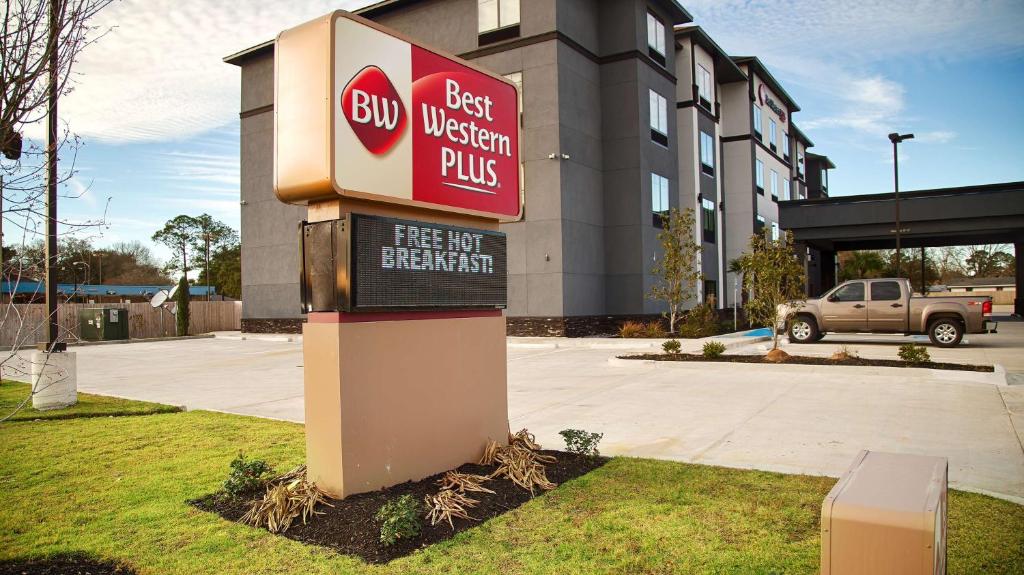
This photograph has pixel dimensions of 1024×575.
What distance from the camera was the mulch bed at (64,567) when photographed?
14.7ft

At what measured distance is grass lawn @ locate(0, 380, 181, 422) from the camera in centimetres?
1083

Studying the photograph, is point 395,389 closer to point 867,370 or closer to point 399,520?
point 399,520

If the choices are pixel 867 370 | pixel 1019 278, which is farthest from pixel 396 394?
pixel 1019 278

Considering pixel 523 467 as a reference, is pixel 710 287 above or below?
above

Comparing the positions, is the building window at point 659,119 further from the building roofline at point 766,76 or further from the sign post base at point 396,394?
the sign post base at point 396,394

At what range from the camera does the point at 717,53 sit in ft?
126

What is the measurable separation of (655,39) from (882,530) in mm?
30888

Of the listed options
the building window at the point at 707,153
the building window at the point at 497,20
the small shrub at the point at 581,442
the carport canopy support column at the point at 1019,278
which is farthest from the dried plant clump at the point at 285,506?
the carport canopy support column at the point at 1019,278

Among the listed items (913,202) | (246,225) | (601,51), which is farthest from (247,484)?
(913,202)

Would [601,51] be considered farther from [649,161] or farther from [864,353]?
[864,353]

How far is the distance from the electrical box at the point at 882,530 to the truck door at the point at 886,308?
1974 cm

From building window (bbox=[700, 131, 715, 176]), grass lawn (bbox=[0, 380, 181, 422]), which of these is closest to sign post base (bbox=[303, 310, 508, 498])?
grass lawn (bbox=[0, 380, 181, 422])

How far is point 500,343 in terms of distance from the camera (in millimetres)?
6953

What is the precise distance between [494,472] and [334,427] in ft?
5.50
